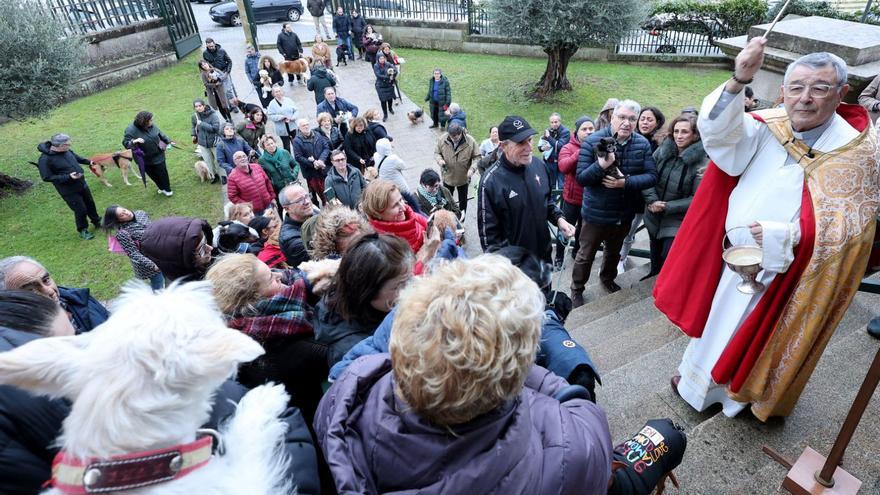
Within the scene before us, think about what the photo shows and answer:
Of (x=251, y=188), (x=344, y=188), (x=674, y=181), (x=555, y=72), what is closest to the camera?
(x=674, y=181)

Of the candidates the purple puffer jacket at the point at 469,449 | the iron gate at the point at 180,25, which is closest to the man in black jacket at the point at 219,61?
the iron gate at the point at 180,25

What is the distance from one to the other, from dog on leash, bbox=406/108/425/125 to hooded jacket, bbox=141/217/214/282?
9.18 m

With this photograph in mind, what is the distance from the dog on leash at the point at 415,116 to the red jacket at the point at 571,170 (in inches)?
277

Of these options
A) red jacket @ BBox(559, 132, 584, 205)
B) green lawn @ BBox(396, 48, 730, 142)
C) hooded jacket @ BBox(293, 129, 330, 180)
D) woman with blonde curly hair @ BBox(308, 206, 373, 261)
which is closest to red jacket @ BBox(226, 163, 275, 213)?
hooded jacket @ BBox(293, 129, 330, 180)

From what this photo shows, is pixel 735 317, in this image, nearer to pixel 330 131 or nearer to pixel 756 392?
pixel 756 392

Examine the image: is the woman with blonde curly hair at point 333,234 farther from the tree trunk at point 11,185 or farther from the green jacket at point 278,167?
the tree trunk at point 11,185

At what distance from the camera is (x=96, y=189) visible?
9133 millimetres

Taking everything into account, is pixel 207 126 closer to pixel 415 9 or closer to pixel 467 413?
pixel 467 413

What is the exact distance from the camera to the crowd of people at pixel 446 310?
122 cm

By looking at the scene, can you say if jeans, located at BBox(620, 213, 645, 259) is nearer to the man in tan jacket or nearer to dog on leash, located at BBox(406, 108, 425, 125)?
the man in tan jacket

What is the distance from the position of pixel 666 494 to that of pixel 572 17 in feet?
38.2

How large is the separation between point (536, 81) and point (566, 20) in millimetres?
2599

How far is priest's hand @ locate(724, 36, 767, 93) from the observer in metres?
2.10

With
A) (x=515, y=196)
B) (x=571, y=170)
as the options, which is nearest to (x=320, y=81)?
(x=571, y=170)
